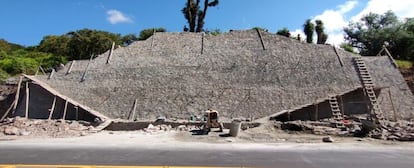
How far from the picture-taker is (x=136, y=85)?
2550 centimetres

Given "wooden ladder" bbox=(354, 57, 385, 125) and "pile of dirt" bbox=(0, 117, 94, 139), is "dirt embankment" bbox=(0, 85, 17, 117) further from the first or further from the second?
"wooden ladder" bbox=(354, 57, 385, 125)

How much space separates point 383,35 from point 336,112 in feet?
67.6

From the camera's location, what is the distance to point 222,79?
2555 cm

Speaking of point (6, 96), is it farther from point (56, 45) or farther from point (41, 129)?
point (56, 45)

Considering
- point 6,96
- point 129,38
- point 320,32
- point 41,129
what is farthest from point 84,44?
point 320,32

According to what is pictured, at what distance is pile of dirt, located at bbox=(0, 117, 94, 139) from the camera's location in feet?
60.5

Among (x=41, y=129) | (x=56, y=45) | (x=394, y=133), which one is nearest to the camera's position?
(x=394, y=133)

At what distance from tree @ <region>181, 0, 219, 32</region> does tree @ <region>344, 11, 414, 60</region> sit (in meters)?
16.0

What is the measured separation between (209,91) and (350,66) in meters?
9.11

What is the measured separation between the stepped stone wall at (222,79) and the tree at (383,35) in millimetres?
12838

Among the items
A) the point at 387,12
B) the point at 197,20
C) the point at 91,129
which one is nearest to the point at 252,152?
the point at 91,129

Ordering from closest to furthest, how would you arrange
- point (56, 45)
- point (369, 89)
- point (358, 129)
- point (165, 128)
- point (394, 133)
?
point (394, 133)
point (358, 129)
point (165, 128)
point (369, 89)
point (56, 45)

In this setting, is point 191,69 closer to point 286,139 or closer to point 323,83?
point 323,83

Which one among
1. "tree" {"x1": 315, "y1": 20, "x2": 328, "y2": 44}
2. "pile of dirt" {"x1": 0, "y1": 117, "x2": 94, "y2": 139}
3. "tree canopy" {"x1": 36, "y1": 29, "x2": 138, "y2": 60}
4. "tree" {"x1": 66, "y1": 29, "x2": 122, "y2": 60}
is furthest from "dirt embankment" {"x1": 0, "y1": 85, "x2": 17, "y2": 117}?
"tree" {"x1": 315, "y1": 20, "x2": 328, "y2": 44}
